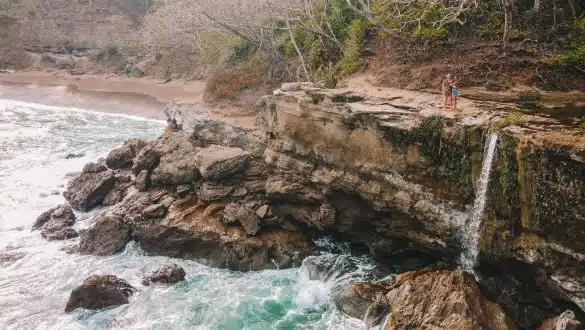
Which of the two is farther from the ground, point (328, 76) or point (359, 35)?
point (359, 35)

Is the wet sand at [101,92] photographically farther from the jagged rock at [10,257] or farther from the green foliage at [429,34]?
the green foliage at [429,34]

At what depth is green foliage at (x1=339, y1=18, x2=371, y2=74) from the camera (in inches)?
879

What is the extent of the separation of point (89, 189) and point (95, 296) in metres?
9.47

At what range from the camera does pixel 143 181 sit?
2219 cm

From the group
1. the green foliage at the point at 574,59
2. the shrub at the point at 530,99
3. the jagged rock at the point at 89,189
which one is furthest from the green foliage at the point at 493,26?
the jagged rock at the point at 89,189

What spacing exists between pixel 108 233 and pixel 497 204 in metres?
15.7

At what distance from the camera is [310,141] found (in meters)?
18.1

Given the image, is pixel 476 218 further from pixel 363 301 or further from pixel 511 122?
pixel 363 301

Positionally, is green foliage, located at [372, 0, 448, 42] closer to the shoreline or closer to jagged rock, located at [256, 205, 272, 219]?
jagged rock, located at [256, 205, 272, 219]

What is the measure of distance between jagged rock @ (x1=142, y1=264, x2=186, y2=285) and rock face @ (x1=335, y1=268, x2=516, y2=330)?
20.9 ft

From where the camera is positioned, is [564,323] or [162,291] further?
[162,291]

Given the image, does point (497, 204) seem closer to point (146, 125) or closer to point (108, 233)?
point (108, 233)

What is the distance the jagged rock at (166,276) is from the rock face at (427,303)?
20.9 ft

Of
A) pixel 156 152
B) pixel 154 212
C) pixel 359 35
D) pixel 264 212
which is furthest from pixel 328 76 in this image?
pixel 154 212
